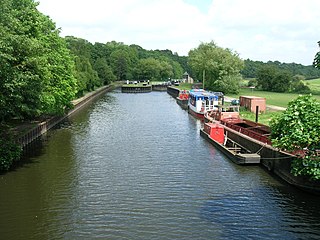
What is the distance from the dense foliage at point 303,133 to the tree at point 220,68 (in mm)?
66386

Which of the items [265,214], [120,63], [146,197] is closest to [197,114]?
[146,197]

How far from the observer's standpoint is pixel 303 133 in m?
19.9

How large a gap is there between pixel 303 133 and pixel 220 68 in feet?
253

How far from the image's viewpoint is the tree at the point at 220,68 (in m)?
87.4

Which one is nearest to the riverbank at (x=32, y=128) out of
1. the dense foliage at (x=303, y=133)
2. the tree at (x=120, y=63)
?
the dense foliage at (x=303, y=133)

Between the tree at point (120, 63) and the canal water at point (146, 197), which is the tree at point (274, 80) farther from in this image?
the tree at point (120, 63)

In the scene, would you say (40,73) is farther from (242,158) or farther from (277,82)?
(277,82)

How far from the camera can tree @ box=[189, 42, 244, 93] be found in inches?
3442

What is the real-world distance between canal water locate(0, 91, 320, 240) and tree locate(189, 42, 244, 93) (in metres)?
54.1

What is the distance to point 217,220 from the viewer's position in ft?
60.4

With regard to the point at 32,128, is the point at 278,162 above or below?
below

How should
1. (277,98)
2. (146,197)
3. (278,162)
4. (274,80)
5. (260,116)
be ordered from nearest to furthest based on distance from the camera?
(146,197) < (278,162) < (260,116) < (277,98) < (274,80)

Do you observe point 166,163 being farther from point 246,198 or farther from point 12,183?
point 12,183

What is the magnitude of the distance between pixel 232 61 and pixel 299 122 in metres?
76.9
